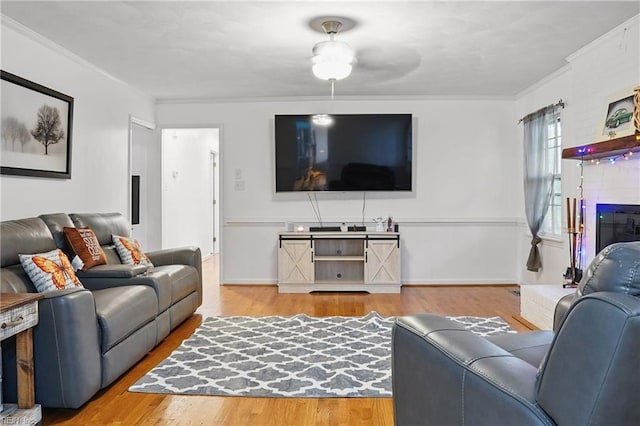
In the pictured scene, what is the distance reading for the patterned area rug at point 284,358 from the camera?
104 inches

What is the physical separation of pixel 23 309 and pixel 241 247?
375 centimetres

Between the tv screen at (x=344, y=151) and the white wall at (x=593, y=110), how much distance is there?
67.5 inches

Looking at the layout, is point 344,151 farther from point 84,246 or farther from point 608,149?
point 84,246

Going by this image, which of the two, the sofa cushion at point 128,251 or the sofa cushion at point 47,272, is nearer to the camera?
the sofa cushion at point 47,272

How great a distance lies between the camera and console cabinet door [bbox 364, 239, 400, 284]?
17.2 ft

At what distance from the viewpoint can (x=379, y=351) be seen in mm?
3236

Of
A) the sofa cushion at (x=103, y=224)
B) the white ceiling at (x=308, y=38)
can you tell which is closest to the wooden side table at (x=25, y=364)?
the sofa cushion at (x=103, y=224)

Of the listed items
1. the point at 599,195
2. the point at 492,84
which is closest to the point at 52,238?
the point at 599,195

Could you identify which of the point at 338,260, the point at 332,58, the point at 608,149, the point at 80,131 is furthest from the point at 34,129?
the point at 608,149

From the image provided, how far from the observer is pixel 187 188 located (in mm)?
7426

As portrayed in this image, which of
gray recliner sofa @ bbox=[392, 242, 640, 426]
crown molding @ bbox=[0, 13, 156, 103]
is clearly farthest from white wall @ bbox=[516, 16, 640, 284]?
crown molding @ bbox=[0, 13, 156, 103]

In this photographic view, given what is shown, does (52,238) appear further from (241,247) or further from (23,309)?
(241,247)

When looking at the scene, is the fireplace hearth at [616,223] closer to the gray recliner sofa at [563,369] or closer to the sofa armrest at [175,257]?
the gray recliner sofa at [563,369]

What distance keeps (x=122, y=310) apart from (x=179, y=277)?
3.53ft
